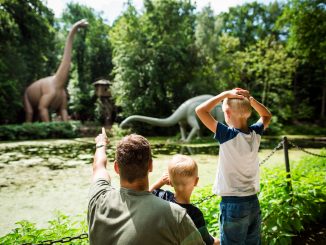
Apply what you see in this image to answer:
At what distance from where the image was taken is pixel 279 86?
2538 centimetres

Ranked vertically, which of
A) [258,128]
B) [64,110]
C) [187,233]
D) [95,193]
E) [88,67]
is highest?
[88,67]

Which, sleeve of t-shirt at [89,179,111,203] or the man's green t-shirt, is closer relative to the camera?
the man's green t-shirt

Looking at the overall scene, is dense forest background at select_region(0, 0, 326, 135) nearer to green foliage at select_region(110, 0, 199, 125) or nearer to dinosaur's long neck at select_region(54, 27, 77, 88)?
green foliage at select_region(110, 0, 199, 125)

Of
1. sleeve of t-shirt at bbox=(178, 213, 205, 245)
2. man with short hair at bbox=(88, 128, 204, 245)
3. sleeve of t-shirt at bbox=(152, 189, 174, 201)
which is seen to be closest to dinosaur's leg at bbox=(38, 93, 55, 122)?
sleeve of t-shirt at bbox=(152, 189, 174, 201)

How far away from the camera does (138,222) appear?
1251 mm

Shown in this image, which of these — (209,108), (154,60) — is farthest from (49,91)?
(209,108)

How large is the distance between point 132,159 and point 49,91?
20.2 metres

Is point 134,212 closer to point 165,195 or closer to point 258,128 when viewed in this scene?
point 165,195

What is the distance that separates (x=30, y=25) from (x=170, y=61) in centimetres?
903

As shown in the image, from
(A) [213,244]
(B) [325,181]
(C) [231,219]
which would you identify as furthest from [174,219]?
(B) [325,181]

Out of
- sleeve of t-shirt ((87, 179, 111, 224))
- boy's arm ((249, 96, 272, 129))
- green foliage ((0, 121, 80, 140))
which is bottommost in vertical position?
green foliage ((0, 121, 80, 140))

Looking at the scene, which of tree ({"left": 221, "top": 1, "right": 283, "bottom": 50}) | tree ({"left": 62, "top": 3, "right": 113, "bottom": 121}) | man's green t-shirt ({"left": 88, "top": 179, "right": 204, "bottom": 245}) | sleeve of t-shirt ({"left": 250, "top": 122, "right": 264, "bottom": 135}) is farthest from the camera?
tree ({"left": 221, "top": 1, "right": 283, "bottom": 50})

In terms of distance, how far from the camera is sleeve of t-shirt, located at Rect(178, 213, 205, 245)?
128 centimetres

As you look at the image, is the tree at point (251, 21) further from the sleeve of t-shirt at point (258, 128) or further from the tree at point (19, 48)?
the sleeve of t-shirt at point (258, 128)
